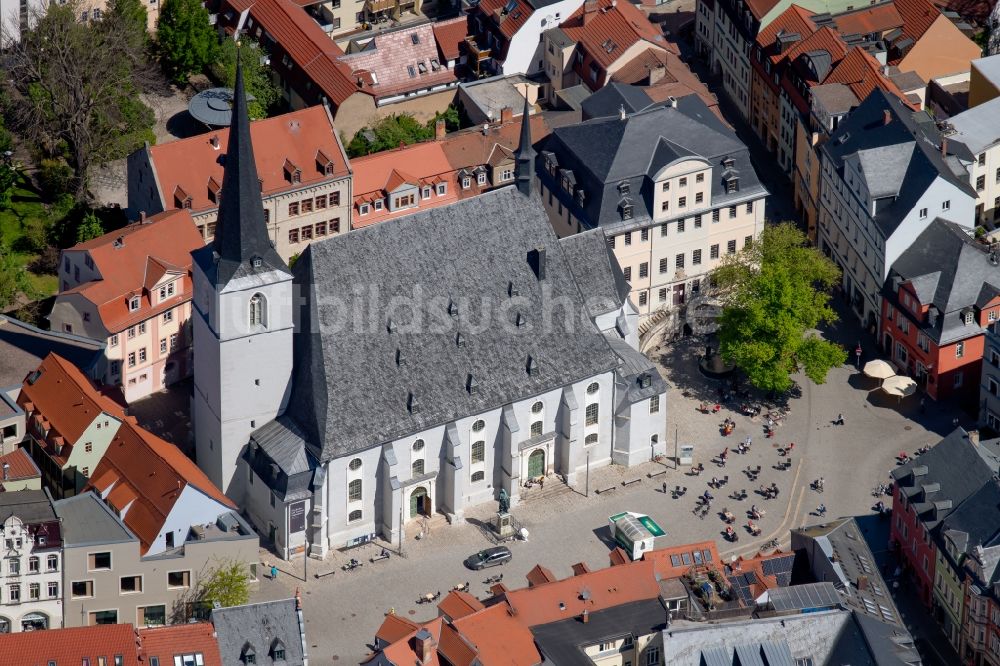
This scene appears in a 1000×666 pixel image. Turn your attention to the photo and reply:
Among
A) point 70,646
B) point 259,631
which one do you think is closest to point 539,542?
point 259,631

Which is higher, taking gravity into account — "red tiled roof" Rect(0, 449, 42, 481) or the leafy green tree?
"red tiled roof" Rect(0, 449, 42, 481)

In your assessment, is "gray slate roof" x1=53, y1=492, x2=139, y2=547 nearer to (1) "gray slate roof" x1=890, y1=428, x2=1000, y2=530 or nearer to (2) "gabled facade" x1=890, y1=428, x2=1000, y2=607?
(2) "gabled facade" x1=890, y1=428, x2=1000, y2=607

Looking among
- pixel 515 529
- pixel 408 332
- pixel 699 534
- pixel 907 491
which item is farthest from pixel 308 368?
pixel 907 491

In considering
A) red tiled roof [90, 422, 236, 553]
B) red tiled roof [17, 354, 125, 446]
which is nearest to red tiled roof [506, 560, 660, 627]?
red tiled roof [90, 422, 236, 553]

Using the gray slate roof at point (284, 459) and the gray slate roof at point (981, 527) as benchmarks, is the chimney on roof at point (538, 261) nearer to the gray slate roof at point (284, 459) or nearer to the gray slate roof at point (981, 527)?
the gray slate roof at point (284, 459)

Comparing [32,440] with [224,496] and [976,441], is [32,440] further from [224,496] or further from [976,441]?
[976,441]

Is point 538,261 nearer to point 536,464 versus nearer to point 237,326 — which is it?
point 536,464

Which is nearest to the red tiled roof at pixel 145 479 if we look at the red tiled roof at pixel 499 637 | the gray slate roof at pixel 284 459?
the gray slate roof at pixel 284 459
